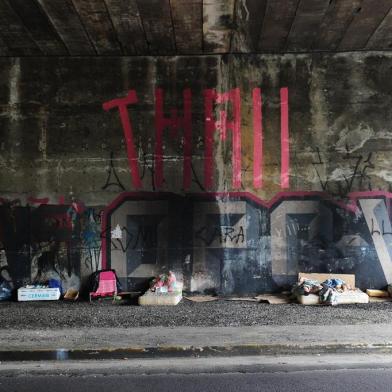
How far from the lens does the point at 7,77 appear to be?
9.51 m

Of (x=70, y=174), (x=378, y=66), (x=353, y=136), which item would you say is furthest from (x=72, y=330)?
(x=378, y=66)

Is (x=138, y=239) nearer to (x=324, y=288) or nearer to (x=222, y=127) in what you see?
(x=222, y=127)

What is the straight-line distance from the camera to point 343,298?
334 inches

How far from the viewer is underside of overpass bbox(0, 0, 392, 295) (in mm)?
9367

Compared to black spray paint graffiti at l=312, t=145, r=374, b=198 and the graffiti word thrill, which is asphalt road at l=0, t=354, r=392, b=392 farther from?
the graffiti word thrill

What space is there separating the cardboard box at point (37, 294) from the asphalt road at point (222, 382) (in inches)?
172

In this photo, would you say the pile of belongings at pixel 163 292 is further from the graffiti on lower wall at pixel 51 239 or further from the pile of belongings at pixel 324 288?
the pile of belongings at pixel 324 288

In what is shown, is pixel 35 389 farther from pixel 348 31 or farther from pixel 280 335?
pixel 348 31

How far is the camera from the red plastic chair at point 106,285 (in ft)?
29.8

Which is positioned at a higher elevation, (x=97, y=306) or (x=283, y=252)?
(x=283, y=252)

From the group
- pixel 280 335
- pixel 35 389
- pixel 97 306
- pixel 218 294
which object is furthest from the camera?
pixel 218 294

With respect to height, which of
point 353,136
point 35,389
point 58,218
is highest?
point 353,136

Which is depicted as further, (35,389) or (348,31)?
(348,31)

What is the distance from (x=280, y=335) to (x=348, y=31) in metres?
5.91
